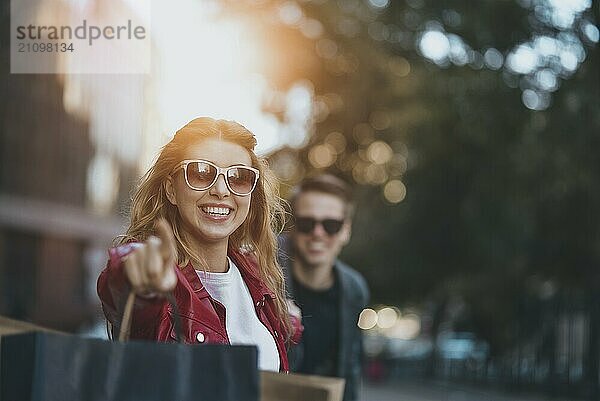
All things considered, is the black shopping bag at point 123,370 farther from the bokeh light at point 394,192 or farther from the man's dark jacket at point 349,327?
the bokeh light at point 394,192

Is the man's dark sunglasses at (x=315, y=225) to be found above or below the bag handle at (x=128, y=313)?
above

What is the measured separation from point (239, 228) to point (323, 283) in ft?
6.13

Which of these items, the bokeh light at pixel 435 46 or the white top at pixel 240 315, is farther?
the bokeh light at pixel 435 46

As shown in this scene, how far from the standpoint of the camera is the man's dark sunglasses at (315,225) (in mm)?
4332

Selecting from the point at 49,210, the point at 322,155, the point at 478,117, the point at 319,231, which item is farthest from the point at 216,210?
the point at 49,210

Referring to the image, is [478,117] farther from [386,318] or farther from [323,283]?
[386,318]

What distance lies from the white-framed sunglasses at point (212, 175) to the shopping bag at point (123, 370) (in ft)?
1.80

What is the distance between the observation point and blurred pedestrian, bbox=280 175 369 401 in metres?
4.33

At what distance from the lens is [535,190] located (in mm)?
15914

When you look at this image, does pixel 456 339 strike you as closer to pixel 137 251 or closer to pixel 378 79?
pixel 378 79

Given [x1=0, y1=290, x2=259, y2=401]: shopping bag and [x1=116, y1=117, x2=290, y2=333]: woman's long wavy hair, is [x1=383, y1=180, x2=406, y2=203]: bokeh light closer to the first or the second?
[x1=116, y1=117, x2=290, y2=333]: woman's long wavy hair

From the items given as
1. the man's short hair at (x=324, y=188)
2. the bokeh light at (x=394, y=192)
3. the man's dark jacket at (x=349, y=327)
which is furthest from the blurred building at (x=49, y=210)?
the man's dark jacket at (x=349, y=327)

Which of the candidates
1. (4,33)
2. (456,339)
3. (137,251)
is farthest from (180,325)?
(456,339)

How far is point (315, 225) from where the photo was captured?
14.2ft
